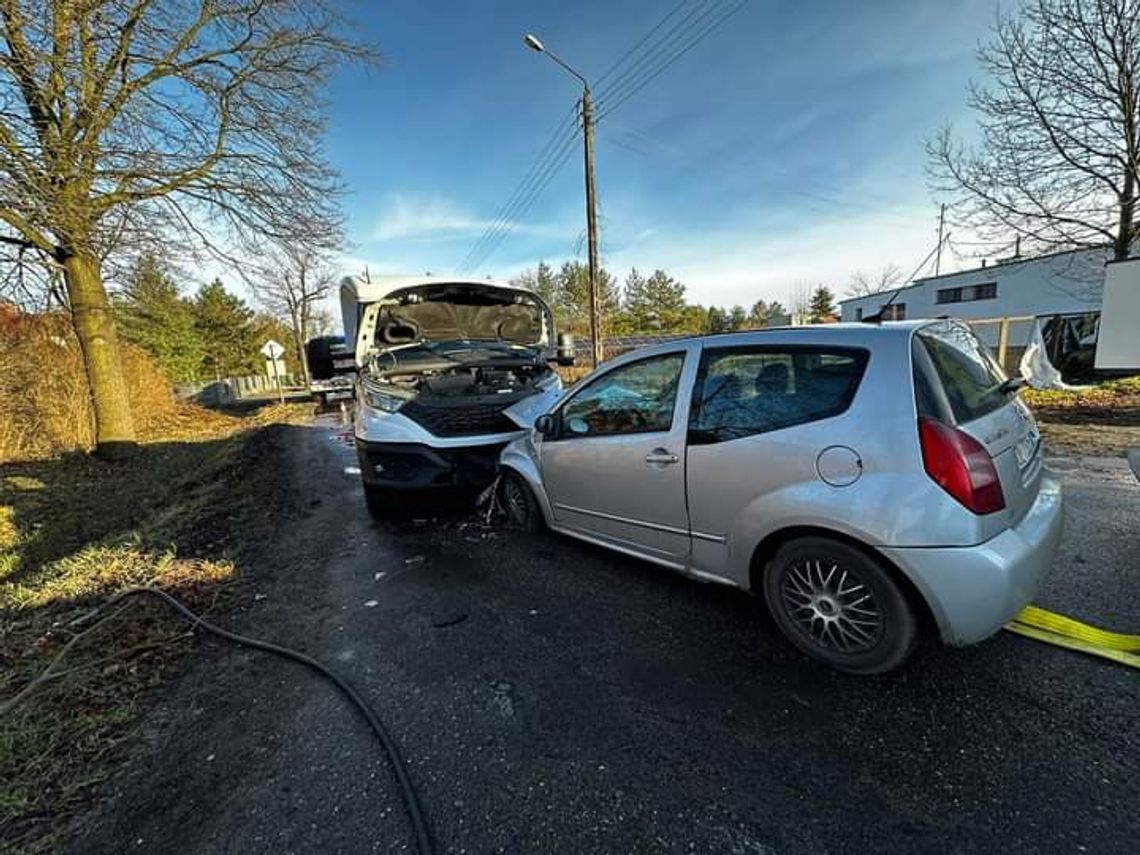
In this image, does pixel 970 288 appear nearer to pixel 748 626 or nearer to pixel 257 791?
pixel 748 626

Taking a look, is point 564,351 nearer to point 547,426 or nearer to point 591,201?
point 547,426

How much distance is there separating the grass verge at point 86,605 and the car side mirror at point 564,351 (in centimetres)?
377

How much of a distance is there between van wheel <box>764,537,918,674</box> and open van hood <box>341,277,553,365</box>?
4.38 m

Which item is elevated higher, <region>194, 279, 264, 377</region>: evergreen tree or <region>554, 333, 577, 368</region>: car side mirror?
<region>194, 279, 264, 377</region>: evergreen tree

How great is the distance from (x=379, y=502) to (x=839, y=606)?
395 centimetres

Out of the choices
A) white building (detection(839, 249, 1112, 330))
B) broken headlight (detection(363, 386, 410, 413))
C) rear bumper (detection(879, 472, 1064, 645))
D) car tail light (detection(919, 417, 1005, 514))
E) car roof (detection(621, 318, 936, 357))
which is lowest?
rear bumper (detection(879, 472, 1064, 645))

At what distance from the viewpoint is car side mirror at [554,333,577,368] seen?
6.10 meters

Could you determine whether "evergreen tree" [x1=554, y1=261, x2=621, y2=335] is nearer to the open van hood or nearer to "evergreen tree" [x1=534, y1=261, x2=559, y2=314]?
"evergreen tree" [x1=534, y1=261, x2=559, y2=314]

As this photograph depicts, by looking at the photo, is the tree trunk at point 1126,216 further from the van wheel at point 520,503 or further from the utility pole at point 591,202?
the van wheel at point 520,503

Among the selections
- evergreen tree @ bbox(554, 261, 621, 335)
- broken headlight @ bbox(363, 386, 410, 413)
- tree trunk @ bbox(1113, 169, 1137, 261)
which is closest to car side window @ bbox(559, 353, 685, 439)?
broken headlight @ bbox(363, 386, 410, 413)

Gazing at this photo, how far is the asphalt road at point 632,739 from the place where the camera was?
5.26 feet

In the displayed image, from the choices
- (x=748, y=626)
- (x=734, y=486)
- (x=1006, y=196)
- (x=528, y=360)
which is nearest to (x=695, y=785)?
(x=748, y=626)

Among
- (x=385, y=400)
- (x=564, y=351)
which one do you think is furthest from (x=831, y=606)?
(x=564, y=351)

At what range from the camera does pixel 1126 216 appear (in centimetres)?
1177
